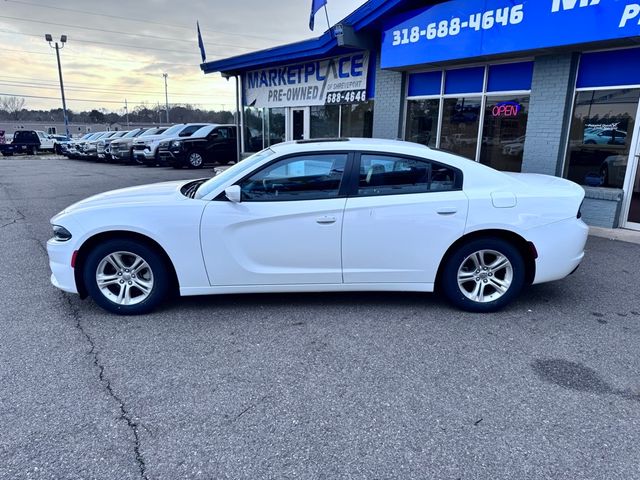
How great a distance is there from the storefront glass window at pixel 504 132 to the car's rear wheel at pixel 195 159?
1436 cm

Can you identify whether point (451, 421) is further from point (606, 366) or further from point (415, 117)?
point (415, 117)

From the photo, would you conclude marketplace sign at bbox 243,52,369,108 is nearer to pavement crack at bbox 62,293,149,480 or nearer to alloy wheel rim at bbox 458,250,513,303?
alloy wheel rim at bbox 458,250,513,303

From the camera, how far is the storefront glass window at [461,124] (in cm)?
985

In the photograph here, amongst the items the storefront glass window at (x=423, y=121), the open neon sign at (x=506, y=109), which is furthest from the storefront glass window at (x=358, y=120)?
the open neon sign at (x=506, y=109)

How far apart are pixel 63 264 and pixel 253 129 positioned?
14.7 m

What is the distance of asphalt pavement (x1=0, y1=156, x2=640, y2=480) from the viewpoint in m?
2.47

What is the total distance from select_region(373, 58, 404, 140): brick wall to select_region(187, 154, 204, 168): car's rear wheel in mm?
11302

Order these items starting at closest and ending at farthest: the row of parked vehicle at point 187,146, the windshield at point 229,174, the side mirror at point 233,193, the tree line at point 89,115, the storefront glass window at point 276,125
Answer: the side mirror at point 233,193 → the windshield at point 229,174 → the storefront glass window at point 276,125 → the row of parked vehicle at point 187,146 → the tree line at point 89,115

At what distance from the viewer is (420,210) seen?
13.9ft

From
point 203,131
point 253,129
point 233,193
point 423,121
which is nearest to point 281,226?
point 233,193

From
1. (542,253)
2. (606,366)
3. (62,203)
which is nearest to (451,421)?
(606,366)

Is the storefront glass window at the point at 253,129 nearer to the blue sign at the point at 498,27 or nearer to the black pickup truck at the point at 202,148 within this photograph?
the black pickup truck at the point at 202,148

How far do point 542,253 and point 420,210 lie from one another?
1237 mm

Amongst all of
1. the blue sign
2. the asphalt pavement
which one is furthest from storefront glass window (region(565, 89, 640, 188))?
the asphalt pavement
